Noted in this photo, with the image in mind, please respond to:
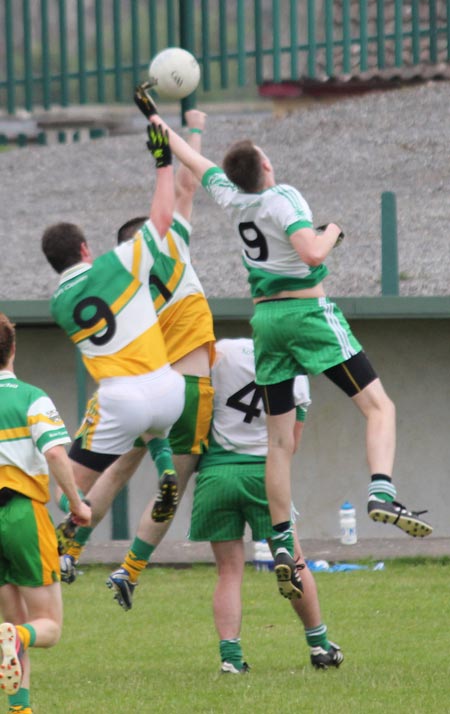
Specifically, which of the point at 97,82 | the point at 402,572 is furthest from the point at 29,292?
the point at 97,82

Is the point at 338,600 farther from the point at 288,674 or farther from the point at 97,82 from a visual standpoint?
the point at 97,82

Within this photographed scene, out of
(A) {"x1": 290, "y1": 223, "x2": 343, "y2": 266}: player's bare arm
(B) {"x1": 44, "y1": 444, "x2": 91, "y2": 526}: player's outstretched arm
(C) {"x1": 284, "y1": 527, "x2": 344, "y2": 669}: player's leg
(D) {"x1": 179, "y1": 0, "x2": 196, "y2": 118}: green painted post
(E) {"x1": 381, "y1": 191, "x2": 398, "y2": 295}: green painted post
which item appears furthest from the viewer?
(D) {"x1": 179, "y1": 0, "x2": 196, "y2": 118}: green painted post

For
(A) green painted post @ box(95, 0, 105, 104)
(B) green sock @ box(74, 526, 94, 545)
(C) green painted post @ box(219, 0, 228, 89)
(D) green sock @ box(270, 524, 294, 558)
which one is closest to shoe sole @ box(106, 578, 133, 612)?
(B) green sock @ box(74, 526, 94, 545)

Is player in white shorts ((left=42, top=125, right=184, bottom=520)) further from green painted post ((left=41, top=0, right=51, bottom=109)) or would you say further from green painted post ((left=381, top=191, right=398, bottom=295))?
green painted post ((left=41, top=0, right=51, bottom=109))

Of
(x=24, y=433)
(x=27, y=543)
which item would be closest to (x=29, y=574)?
(x=27, y=543)

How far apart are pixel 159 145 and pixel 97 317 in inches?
37.4

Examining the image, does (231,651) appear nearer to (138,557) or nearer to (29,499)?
(138,557)

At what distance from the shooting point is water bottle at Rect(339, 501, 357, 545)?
1328 centimetres

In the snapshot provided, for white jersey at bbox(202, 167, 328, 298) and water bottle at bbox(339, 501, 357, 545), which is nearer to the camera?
white jersey at bbox(202, 167, 328, 298)

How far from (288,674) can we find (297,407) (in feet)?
4.71

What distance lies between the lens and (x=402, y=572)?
12219 mm

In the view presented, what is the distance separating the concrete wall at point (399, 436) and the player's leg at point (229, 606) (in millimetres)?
5424

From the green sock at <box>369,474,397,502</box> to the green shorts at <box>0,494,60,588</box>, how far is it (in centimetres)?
157

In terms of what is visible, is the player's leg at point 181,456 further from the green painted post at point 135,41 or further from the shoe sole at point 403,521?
the green painted post at point 135,41
